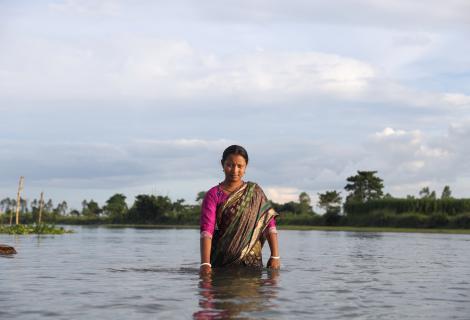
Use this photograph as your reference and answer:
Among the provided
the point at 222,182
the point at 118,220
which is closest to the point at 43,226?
the point at 222,182

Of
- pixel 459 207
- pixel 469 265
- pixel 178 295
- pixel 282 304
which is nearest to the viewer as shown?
pixel 282 304

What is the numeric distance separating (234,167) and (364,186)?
8083 cm

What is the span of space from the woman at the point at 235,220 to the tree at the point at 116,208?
4126 inches

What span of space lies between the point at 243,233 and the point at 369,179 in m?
79.9

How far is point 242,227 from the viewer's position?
868 centimetres

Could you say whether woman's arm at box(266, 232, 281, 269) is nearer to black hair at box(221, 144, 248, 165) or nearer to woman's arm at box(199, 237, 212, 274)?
woman's arm at box(199, 237, 212, 274)

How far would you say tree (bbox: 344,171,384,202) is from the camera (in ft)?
284

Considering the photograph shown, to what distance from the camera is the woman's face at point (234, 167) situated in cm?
830

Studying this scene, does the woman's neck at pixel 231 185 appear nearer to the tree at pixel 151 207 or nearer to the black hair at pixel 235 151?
the black hair at pixel 235 151

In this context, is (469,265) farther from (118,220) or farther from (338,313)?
(118,220)

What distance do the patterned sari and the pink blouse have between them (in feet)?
0.27

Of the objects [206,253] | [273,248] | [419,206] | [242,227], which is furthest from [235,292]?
[419,206]

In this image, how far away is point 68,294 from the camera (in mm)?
7719

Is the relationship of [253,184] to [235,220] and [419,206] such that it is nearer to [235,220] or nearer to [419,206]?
[235,220]
